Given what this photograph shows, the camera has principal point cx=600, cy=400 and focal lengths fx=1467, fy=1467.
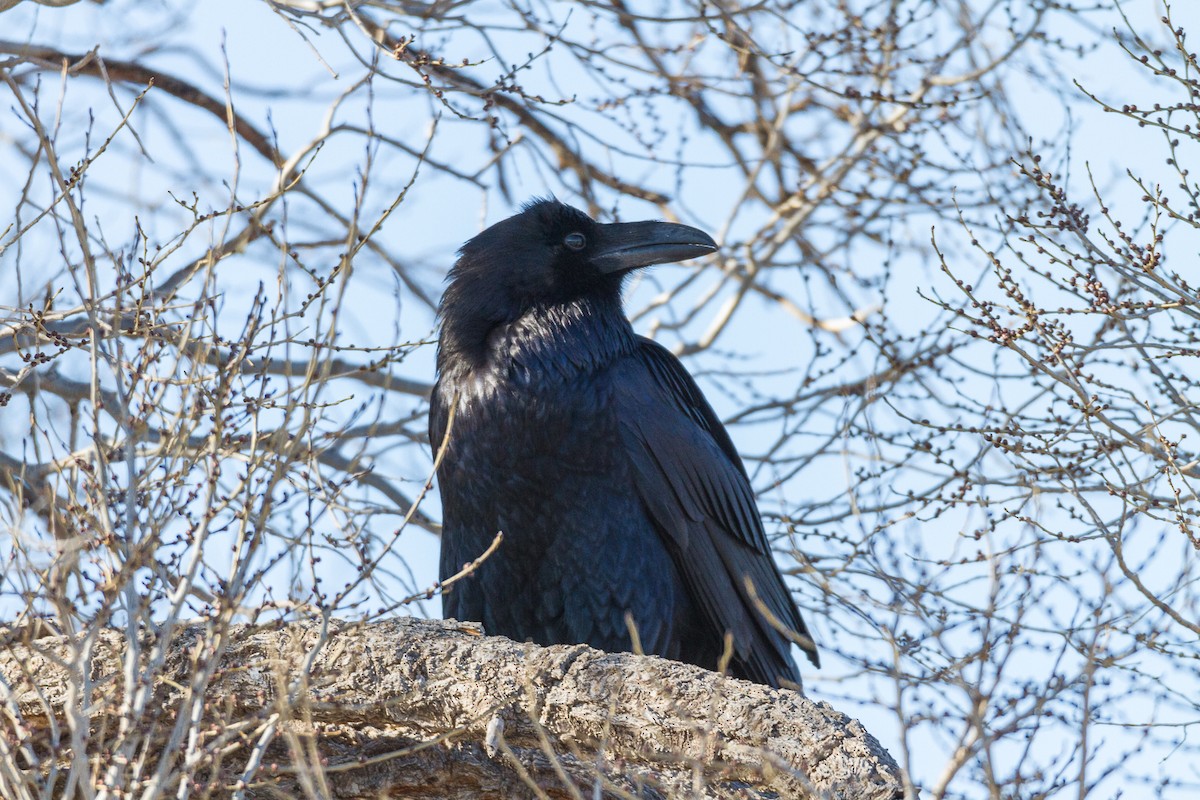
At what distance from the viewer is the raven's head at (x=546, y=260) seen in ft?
20.3

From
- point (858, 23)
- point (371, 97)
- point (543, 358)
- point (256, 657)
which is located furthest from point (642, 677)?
point (858, 23)

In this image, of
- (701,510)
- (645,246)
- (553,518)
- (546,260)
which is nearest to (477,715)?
(553,518)

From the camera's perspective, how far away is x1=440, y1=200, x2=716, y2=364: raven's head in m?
6.20

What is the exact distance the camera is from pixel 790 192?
9336 millimetres

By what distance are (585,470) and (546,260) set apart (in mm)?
1057

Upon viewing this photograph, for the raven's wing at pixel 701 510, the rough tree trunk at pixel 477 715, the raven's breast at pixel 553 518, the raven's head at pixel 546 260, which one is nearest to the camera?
the rough tree trunk at pixel 477 715

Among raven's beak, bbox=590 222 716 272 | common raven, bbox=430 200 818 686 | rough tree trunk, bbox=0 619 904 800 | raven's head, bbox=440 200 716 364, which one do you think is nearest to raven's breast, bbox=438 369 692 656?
common raven, bbox=430 200 818 686

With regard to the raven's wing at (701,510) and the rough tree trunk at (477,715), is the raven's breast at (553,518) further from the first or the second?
the rough tree trunk at (477,715)

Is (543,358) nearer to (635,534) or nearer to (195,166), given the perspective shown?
(635,534)

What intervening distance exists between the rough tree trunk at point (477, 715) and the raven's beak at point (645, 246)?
2.04 metres

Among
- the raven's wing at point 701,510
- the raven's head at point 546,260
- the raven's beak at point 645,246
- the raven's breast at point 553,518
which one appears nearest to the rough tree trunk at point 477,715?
the raven's breast at point 553,518

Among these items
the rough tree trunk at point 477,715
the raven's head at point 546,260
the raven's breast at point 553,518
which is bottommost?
the rough tree trunk at point 477,715

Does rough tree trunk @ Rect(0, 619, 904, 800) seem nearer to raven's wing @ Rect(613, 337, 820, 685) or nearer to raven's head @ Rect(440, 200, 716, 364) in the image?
raven's wing @ Rect(613, 337, 820, 685)

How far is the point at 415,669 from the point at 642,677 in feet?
2.39
